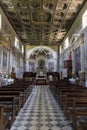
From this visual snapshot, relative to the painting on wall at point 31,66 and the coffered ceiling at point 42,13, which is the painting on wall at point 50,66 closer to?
the painting on wall at point 31,66

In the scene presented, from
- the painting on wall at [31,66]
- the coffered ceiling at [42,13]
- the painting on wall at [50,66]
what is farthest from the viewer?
the painting on wall at [31,66]

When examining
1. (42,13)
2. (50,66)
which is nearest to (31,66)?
(50,66)

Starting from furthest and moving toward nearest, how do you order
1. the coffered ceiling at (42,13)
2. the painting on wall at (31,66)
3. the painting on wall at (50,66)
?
the painting on wall at (31,66), the painting on wall at (50,66), the coffered ceiling at (42,13)

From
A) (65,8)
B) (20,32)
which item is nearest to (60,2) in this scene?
(65,8)

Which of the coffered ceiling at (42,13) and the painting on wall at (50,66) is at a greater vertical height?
the coffered ceiling at (42,13)

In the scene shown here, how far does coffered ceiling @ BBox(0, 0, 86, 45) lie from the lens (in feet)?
40.7

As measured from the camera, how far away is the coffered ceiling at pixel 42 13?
12414 mm

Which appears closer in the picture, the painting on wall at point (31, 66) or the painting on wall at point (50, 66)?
the painting on wall at point (50, 66)

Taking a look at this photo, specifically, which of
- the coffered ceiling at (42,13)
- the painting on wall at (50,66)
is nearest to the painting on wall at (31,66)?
the painting on wall at (50,66)

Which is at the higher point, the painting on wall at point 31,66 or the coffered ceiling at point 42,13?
the coffered ceiling at point 42,13

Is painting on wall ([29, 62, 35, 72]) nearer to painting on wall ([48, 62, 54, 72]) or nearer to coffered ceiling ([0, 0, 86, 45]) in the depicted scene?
painting on wall ([48, 62, 54, 72])

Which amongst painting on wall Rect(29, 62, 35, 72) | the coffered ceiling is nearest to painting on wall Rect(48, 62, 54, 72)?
painting on wall Rect(29, 62, 35, 72)

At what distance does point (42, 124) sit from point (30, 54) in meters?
25.3

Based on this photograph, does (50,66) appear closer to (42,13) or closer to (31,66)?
(31,66)
